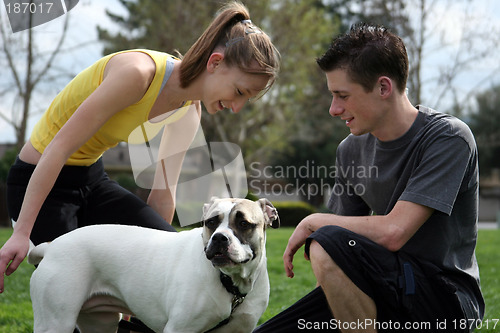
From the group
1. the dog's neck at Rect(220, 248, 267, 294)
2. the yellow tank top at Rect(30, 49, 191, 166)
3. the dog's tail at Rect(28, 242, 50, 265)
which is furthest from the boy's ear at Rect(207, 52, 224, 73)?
the dog's tail at Rect(28, 242, 50, 265)

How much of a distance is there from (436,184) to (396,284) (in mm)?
530

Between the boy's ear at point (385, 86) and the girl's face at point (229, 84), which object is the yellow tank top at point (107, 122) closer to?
the girl's face at point (229, 84)

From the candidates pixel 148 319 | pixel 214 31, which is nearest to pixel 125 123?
pixel 214 31

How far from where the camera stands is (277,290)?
5543 millimetres

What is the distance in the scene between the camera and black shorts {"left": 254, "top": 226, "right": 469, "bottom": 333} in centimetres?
263

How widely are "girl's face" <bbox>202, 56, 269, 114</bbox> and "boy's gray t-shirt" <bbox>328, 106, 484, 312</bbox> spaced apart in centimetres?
76

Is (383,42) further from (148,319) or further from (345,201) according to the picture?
(148,319)

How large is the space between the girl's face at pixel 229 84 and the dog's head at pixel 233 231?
0.57 meters

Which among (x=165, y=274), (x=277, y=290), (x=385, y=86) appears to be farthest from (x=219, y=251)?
(x=277, y=290)

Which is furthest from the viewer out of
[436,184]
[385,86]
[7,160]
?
[7,160]

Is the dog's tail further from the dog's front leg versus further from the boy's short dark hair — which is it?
the boy's short dark hair

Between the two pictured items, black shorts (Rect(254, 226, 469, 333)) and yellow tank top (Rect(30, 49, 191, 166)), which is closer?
black shorts (Rect(254, 226, 469, 333))

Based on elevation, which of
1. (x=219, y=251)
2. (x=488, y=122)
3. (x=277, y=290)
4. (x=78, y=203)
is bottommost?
(x=488, y=122)

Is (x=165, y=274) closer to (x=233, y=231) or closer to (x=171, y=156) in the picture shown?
(x=233, y=231)
